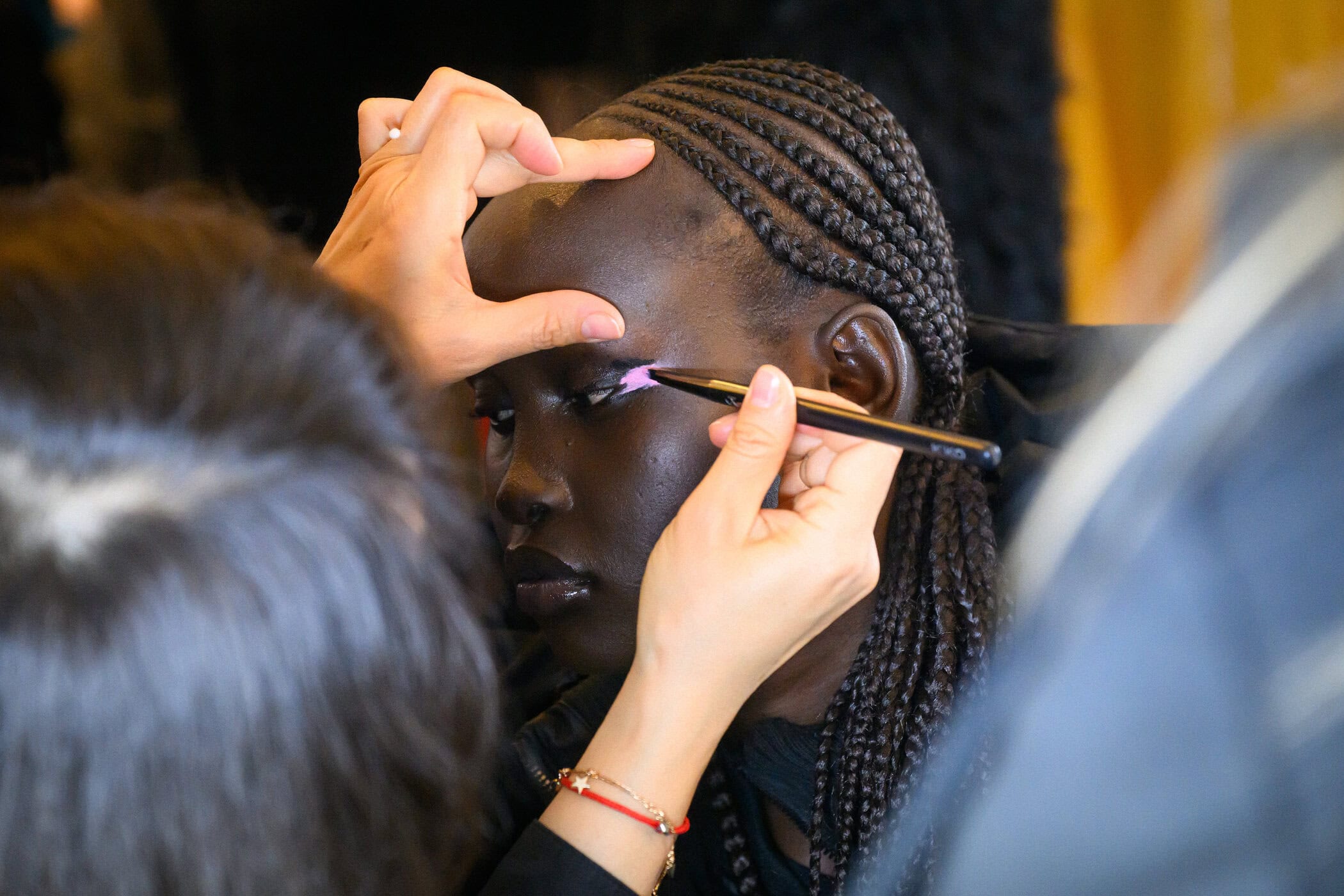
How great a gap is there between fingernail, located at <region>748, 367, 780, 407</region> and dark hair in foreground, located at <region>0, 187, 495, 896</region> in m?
0.24

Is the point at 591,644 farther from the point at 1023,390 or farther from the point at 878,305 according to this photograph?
the point at 1023,390

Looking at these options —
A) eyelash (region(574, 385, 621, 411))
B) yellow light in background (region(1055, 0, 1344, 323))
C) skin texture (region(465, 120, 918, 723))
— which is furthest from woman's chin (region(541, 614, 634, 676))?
yellow light in background (region(1055, 0, 1344, 323))

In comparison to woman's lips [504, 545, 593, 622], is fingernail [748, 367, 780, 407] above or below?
above

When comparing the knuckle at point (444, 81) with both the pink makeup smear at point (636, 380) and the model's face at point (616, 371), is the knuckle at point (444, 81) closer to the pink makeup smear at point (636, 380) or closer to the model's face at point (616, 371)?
the model's face at point (616, 371)

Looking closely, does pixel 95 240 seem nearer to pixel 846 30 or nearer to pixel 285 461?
pixel 285 461

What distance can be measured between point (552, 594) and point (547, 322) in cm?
24

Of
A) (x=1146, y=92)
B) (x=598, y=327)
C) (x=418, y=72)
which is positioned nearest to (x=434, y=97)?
(x=598, y=327)

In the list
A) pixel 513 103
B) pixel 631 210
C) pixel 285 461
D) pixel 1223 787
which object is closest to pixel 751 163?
pixel 631 210

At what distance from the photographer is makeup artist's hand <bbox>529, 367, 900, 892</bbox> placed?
73 centimetres

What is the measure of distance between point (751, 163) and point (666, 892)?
70 centimetres

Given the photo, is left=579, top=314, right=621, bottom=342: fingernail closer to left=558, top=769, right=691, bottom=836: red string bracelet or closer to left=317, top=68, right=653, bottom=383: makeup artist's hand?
left=317, top=68, right=653, bottom=383: makeup artist's hand

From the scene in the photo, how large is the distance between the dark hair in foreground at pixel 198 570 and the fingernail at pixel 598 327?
29 centimetres

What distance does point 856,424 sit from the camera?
2.37 ft

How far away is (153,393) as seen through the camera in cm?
50
